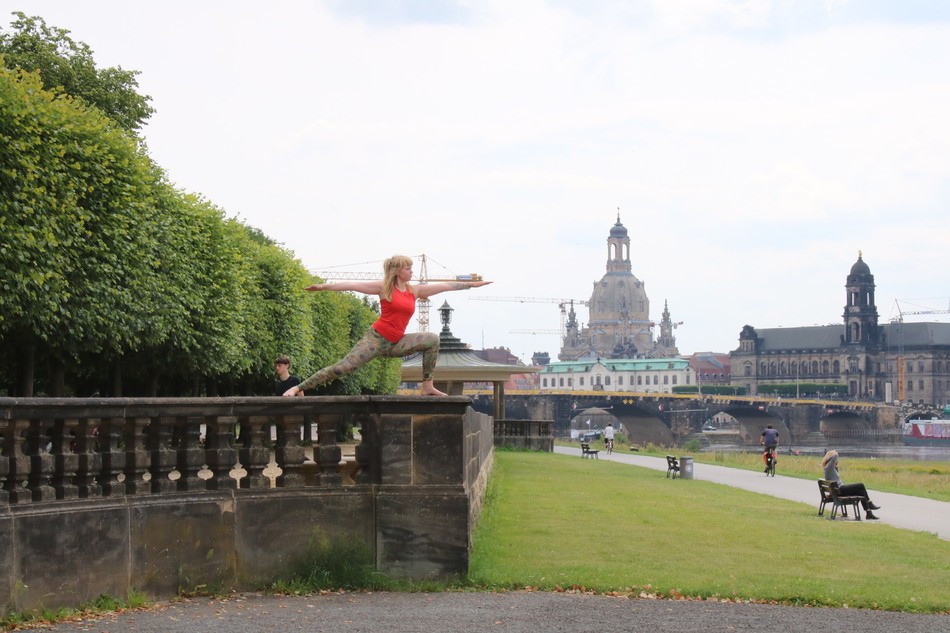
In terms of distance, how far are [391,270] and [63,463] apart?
2.90 m

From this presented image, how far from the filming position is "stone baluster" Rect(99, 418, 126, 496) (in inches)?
378

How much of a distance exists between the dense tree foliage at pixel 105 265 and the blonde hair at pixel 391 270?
11.7 m

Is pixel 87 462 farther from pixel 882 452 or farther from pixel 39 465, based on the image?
pixel 882 452

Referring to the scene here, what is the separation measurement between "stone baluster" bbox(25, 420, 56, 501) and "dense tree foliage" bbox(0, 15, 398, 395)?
39.9 feet

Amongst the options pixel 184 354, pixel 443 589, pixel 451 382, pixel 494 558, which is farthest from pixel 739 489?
pixel 443 589

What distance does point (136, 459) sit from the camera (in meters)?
9.78

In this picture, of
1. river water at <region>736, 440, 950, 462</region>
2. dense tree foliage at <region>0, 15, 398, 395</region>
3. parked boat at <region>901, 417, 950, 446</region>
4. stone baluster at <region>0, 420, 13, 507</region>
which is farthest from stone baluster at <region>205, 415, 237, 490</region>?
parked boat at <region>901, 417, 950, 446</region>

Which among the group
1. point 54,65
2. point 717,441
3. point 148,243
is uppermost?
point 54,65

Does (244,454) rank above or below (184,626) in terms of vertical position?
above

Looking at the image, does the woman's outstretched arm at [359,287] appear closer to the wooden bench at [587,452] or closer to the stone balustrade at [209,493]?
the stone balustrade at [209,493]

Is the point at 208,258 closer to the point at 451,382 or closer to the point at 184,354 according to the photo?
the point at 184,354

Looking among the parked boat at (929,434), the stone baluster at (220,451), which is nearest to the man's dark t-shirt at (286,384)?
the stone baluster at (220,451)

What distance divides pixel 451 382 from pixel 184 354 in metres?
16.7

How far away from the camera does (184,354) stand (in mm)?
30641
